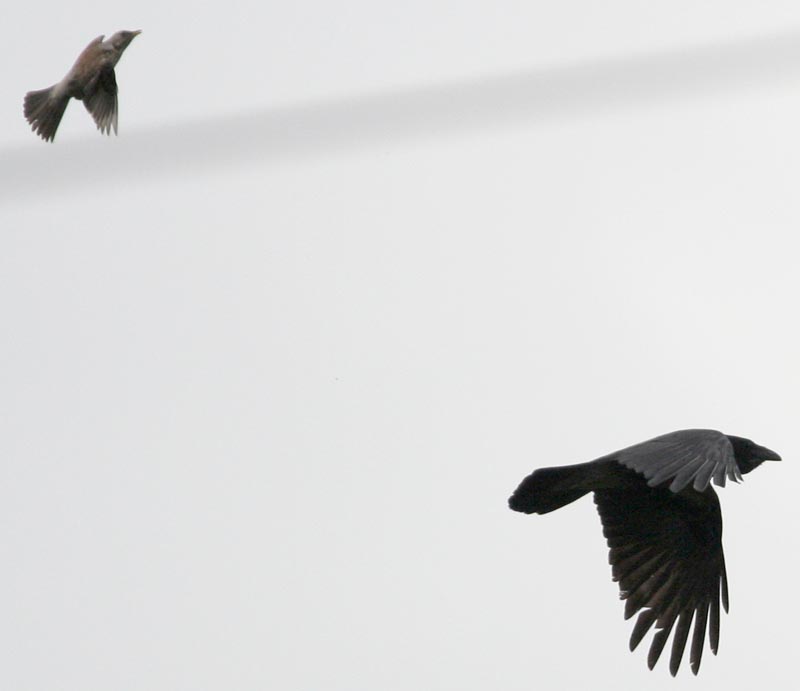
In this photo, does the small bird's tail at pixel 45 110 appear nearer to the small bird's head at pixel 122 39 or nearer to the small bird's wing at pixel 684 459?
the small bird's head at pixel 122 39

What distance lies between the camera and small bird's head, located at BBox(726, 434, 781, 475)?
11.9 metres

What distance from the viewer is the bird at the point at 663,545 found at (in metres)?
11.7

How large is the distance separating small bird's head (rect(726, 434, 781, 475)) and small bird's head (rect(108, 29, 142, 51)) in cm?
436

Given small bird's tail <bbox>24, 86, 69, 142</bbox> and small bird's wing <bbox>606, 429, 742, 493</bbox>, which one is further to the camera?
small bird's tail <bbox>24, 86, 69, 142</bbox>

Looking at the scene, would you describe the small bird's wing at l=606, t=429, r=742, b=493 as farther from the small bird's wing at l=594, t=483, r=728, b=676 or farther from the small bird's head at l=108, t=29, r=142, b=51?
the small bird's head at l=108, t=29, r=142, b=51

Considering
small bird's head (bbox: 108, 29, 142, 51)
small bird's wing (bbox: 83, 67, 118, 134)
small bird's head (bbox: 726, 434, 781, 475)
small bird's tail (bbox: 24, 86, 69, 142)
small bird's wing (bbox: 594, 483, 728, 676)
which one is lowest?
small bird's wing (bbox: 594, 483, 728, 676)

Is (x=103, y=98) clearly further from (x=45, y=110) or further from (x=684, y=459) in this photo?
(x=684, y=459)

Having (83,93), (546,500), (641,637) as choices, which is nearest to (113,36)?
(83,93)

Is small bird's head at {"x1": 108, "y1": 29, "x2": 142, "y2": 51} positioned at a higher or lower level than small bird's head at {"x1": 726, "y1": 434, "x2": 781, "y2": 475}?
higher

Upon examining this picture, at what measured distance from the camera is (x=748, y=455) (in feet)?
39.1

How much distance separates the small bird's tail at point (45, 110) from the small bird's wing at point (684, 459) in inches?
159

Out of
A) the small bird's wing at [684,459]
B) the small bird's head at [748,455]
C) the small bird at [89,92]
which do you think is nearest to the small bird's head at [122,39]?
the small bird at [89,92]

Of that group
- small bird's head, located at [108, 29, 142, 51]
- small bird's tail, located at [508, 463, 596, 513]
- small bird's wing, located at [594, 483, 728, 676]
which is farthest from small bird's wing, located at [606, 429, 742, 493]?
small bird's head, located at [108, 29, 142, 51]

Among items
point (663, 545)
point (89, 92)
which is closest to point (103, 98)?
point (89, 92)
